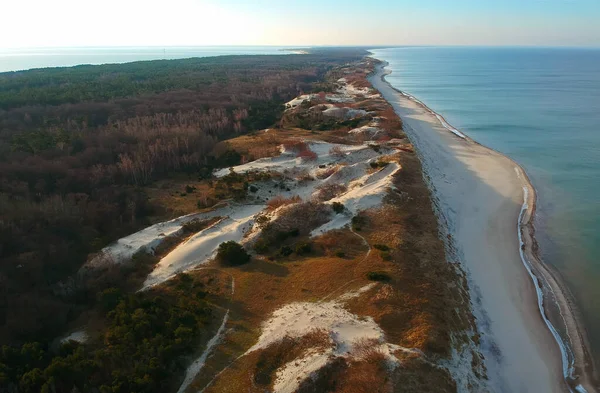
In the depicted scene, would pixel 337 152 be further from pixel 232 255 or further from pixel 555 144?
pixel 555 144

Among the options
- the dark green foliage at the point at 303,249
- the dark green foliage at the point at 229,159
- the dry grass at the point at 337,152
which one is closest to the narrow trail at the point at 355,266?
the dark green foliage at the point at 303,249

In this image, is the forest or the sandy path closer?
the forest

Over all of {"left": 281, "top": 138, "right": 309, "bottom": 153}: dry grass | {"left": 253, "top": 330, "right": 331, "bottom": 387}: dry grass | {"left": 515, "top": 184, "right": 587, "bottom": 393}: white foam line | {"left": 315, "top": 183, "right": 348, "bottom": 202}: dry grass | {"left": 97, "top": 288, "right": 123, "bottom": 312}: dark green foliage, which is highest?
{"left": 281, "top": 138, "right": 309, "bottom": 153}: dry grass

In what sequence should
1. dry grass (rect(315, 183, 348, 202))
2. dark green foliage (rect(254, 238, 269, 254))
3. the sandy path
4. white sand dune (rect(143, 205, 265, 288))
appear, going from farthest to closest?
dry grass (rect(315, 183, 348, 202)), dark green foliage (rect(254, 238, 269, 254)), white sand dune (rect(143, 205, 265, 288)), the sandy path

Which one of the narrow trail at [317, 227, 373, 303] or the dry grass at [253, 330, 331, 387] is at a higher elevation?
the narrow trail at [317, 227, 373, 303]

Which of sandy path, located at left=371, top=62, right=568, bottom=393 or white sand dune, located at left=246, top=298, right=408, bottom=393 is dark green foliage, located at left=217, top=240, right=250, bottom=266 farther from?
sandy path, located at left=371, top=62, right=568, bottom=393

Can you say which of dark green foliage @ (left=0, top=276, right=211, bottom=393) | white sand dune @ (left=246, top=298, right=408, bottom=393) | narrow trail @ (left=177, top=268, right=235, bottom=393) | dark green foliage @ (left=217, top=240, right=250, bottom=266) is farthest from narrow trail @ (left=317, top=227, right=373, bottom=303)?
dark green foliage @ (left=217, top=240, right=250, bottom=266)
